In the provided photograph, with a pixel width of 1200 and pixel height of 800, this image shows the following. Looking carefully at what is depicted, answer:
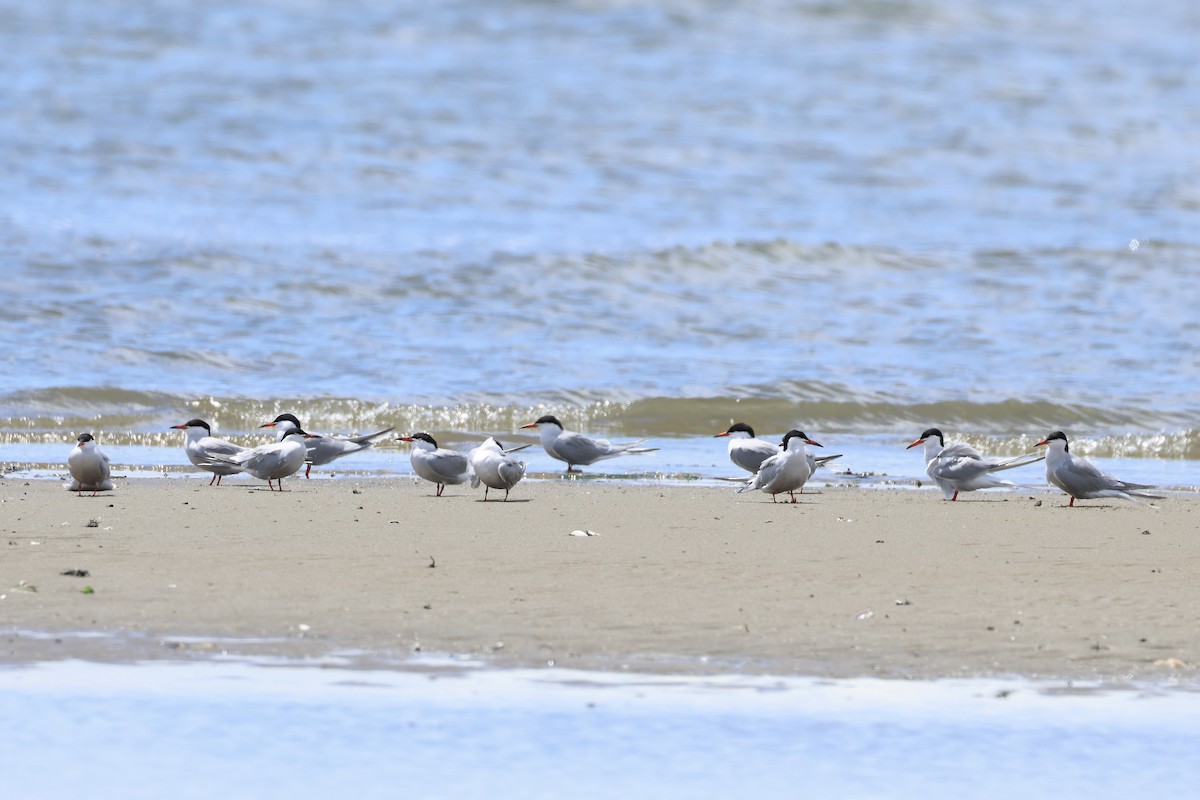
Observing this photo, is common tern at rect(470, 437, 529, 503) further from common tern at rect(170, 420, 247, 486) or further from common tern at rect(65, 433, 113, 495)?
common tern at rect(65, 433, 113, 495)

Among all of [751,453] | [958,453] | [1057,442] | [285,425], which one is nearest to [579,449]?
[751,453]

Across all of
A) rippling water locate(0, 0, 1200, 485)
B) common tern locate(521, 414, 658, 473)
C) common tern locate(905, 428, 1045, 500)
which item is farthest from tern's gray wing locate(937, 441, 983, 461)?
common tern locate(521, 414, 658, 473)

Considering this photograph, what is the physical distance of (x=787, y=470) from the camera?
874 centimetres

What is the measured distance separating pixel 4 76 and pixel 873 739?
79.3 ft

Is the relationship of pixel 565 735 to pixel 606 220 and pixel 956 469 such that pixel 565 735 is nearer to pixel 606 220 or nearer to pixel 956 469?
pixel 956 469

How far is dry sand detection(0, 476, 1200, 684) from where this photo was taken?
5043 mm

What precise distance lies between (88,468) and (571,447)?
300 centimetres

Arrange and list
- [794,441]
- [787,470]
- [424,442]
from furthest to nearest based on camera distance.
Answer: [424,442], [794,441], [787,470]

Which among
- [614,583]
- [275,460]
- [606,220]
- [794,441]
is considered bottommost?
[614,583]

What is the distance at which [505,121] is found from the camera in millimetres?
24438

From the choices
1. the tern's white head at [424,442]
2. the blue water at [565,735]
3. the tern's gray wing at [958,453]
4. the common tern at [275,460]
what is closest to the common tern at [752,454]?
the tern's gray wing at [958,453]

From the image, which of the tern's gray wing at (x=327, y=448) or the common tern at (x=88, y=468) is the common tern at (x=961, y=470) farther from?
the common tern at (x=88, y=468)

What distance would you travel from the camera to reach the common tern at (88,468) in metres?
8.28

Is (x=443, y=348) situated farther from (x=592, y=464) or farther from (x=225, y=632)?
(x=225, y=632)
